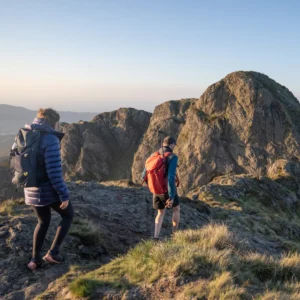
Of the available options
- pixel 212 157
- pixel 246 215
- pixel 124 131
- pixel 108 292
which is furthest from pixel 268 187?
pixel 124 131

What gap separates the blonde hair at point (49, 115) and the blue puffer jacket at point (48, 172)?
27cm

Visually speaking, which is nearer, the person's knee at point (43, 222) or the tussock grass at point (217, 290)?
the tussock grass at point (217, 290)

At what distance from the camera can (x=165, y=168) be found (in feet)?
26.9

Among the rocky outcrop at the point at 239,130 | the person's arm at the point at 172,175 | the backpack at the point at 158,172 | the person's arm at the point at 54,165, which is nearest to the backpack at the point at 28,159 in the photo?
the person's arm at the point at 54,165

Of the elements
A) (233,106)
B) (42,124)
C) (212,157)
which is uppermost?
(233,106)

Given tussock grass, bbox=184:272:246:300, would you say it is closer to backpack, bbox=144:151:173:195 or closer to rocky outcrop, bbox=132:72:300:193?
backpack, bbox=144:151:173:195

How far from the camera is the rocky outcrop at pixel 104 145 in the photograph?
3351 inches

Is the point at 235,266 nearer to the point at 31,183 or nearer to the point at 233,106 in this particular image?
the point at 31,183

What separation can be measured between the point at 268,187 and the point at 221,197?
214 inches

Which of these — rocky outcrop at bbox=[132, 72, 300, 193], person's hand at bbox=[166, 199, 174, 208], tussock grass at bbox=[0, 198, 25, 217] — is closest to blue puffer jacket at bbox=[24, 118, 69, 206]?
person's hand at bbox=[166, 199, 174, 208]

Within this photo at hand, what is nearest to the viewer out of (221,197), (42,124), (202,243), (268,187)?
(42,124)

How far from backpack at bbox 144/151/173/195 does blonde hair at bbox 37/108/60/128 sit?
111 inches

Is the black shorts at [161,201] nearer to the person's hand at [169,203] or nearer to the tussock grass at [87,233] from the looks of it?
the person's hand at [169,203]

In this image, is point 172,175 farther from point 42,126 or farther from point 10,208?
point 10,208
